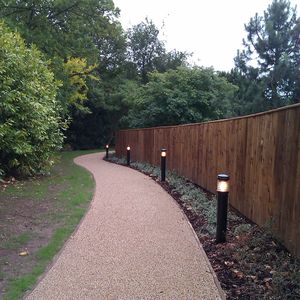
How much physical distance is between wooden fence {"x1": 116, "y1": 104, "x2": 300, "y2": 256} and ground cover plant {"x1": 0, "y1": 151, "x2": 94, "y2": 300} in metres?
2.92

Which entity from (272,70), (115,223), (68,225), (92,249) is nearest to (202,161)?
(115,223)

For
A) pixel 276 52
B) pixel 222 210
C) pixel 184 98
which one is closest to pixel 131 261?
pixel 222 210


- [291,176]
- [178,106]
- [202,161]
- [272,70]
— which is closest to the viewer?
[291,176]

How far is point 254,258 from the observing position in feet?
16.7

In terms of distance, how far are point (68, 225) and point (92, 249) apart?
1.46 metres

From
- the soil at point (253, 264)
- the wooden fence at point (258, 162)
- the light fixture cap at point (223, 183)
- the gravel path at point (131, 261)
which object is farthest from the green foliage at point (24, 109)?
the soil at point (253, 264)

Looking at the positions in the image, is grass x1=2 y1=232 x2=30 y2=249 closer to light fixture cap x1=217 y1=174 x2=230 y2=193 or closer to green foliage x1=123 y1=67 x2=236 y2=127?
light fixture cap x1=217 y1=174 x2=230 y2=193

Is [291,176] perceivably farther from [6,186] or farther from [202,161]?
[6,186]

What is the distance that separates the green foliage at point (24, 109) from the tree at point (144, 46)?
25.7 meters

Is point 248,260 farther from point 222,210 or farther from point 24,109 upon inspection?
point 24,109

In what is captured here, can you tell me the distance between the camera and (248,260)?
5090 mm

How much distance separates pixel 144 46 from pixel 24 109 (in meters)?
29.1

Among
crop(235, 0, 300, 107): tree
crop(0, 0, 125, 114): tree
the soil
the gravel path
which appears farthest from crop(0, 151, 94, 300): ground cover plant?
crop(235, 0, 300, 107): tree

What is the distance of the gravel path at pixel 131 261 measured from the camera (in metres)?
4.30
